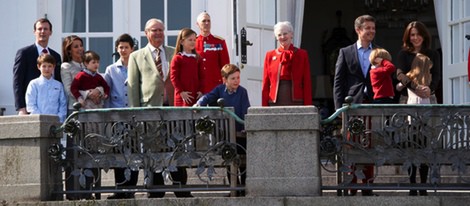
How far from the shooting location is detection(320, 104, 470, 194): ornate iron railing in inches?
461

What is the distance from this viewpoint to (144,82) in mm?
13328

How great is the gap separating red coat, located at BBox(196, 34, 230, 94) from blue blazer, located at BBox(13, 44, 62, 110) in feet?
4.86

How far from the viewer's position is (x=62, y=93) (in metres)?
13.5

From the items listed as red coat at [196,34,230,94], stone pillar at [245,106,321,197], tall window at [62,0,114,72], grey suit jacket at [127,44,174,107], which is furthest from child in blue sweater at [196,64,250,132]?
tall window at [62,0,114,72]

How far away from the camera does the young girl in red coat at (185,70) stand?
1316cm

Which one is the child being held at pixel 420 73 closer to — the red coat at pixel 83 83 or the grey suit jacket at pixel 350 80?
the grey suit jacket at pixel 350 80

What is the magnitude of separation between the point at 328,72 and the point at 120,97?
908 cm

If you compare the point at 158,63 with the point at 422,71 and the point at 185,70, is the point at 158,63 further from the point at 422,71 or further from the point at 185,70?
the point at 422,71

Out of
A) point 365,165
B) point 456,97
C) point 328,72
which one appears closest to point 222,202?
point 365,165

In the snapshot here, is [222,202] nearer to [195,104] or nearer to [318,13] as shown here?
[195,104]

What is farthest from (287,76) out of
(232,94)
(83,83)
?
(83,83)

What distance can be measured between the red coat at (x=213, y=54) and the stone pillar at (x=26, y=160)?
96.9 inches

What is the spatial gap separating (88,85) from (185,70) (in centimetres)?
101

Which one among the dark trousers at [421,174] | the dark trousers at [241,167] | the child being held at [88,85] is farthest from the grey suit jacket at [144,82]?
the dark trousers at [421,174]
